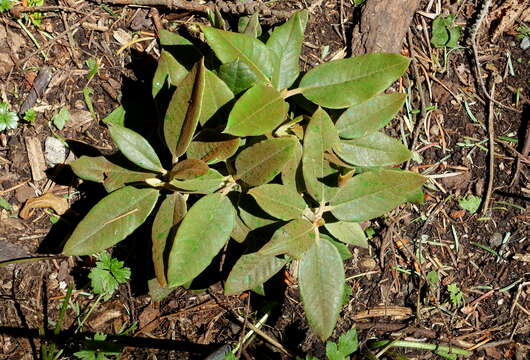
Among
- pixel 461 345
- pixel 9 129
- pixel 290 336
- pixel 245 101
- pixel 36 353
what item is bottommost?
pixel 461 345

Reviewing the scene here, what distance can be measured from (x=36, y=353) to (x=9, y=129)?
0.91 metres

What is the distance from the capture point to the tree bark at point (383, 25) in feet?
7.17

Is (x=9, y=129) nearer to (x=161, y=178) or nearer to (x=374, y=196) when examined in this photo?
(x=161, y=178)

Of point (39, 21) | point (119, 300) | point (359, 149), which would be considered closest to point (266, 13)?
point (359, 149)

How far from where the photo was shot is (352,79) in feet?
5.40

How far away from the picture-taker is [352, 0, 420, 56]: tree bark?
219 cm

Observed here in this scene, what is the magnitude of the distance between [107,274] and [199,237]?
0.66 meters

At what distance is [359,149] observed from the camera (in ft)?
5.76

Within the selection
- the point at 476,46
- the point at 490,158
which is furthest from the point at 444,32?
the point at 490,158

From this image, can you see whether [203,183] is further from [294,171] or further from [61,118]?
[61,118]

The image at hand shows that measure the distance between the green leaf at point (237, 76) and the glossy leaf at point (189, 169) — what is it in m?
0.28

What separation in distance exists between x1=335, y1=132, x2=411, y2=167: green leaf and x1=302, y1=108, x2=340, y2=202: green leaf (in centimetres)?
18

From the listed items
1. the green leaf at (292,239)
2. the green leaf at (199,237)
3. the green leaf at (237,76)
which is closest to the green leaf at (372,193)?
the green leaf at (292,239)

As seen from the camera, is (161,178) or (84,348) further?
(84,348)
